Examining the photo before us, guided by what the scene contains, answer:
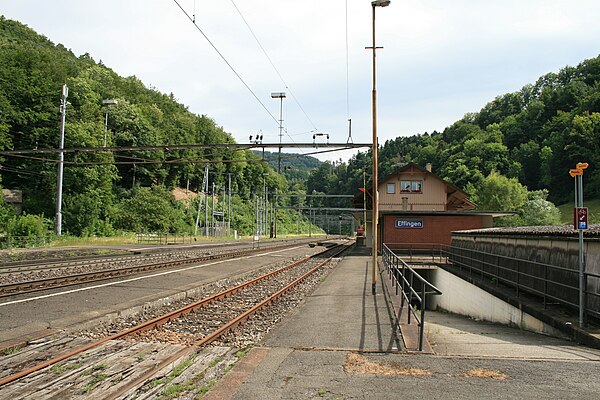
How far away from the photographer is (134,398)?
5645 millimetres

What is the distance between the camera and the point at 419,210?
4134 centimetres

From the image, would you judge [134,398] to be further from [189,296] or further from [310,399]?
[189,296]

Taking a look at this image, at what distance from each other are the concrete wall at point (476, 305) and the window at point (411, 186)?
19.7 metres

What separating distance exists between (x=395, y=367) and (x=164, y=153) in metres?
70.6

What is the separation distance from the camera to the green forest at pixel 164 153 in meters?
56.7

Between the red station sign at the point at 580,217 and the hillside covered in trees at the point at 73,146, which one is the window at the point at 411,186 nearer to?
the hillside covered in trees at the point at 73,146

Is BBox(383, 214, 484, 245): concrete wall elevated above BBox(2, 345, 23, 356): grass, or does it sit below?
above

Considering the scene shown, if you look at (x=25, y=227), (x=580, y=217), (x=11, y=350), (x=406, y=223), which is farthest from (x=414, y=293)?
(x=25, y=227)

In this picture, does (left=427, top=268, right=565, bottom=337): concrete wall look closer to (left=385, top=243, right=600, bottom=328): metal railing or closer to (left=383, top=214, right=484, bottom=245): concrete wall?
(left=385, top=243, right=600, bottom=328): metal railing

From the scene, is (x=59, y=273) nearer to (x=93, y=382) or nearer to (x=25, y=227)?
(x=93, y=382)

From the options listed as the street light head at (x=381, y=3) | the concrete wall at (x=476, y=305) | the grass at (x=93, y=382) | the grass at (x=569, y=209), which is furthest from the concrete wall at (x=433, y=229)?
the grass at (x=569, y=209)

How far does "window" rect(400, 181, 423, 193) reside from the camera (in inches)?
1805

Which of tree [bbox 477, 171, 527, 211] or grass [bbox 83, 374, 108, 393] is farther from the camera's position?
tree [bbox 477, 171, 527, 211]

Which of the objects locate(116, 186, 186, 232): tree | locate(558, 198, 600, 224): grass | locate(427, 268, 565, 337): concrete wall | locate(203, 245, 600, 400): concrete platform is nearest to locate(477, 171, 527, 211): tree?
locate(558, 198, 600, 224): grass
